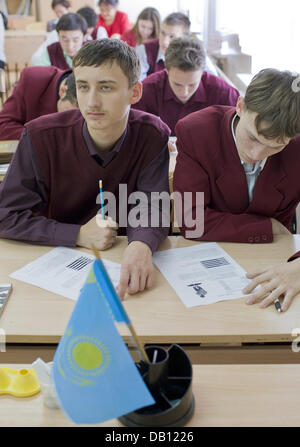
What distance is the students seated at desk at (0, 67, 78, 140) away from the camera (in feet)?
9.15

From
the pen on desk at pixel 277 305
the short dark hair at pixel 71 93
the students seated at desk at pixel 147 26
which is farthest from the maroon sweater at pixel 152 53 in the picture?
the pen on desk at pixel 277 305

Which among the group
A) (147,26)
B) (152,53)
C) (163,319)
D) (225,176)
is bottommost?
(163,319)

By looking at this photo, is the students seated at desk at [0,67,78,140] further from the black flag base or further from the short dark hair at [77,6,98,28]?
the short dark hair at [77,6,98,28]

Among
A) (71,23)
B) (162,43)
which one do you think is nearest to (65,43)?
(71,23)

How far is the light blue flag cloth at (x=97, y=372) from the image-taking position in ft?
2.54

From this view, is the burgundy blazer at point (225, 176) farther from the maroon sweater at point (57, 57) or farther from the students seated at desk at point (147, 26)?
the students seated at desk at point (147, 26)

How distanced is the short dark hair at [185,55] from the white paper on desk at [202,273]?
151 centimetres

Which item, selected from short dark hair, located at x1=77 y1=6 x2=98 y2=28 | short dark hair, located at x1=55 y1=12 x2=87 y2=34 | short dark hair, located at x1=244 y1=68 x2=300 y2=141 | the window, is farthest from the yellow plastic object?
short dark hair, located at x1=77 y1=6 x2=98 y2=28

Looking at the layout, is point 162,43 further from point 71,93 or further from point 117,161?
point 117,161

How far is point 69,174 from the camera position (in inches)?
69.0

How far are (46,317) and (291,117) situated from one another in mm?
927

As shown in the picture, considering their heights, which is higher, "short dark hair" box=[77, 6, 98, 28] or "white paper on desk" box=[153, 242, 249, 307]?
"short dark hair" box=[77, 6, 98, 28]

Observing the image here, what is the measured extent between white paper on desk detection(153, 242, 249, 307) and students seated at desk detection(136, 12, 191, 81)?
285cm

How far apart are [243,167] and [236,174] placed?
0.11 feet
